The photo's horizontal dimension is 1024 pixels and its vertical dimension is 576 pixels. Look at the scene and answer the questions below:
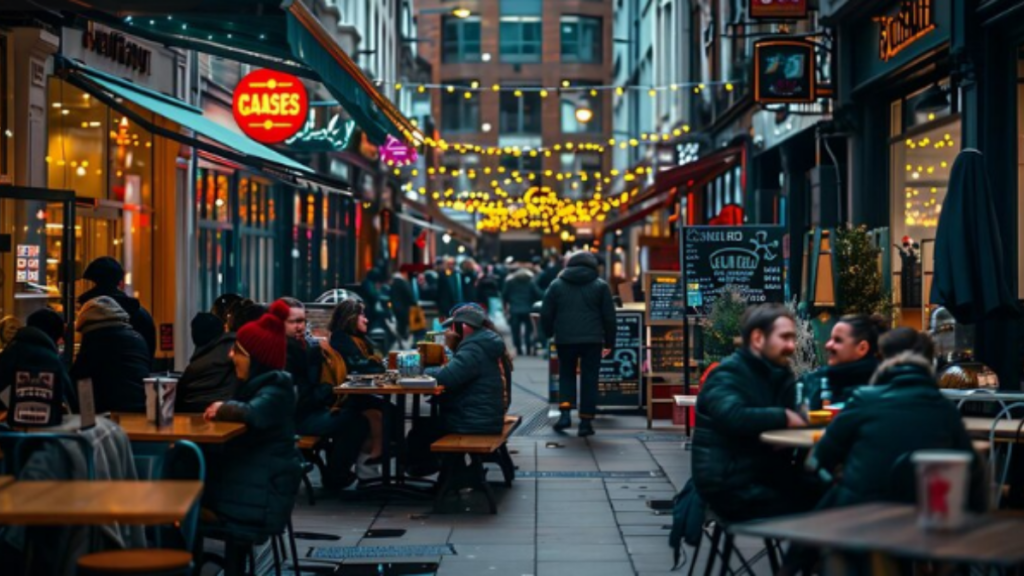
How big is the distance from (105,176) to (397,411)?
7.62 metres

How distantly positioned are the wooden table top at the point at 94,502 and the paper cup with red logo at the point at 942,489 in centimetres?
256

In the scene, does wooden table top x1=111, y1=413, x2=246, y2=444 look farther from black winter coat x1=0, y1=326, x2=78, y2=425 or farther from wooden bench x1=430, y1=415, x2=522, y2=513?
wooden bench x1=430, y1=415, x2=522, y2=513

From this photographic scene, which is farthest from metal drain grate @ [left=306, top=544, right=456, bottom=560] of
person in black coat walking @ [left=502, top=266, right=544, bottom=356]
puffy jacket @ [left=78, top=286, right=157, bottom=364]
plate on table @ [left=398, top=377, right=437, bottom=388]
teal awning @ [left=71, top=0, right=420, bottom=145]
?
person in black coat walking @ [left=502, top=266, right=544, bottom=356]

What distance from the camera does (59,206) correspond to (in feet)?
55.0

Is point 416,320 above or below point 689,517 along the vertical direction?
above

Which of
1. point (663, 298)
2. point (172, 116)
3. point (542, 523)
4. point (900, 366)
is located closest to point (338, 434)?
point (542, 523)

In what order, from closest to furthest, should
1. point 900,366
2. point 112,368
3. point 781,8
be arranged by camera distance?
point 900,366 < point 112,368 < point 781,8

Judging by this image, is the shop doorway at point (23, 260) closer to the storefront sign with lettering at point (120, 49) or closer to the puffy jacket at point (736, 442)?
the storefront sign with lettering at point (120, 49)

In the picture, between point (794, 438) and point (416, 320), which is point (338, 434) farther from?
point (416, 320)

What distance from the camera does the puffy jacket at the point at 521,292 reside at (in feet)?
107

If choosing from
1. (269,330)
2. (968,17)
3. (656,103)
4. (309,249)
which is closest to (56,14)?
(269,330)

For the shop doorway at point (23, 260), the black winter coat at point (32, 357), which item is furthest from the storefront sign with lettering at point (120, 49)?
the black winter coat at point (32, 357)

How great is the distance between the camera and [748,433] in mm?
8391

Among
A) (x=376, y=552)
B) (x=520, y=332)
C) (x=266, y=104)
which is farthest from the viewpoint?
(x=520, y=332)
